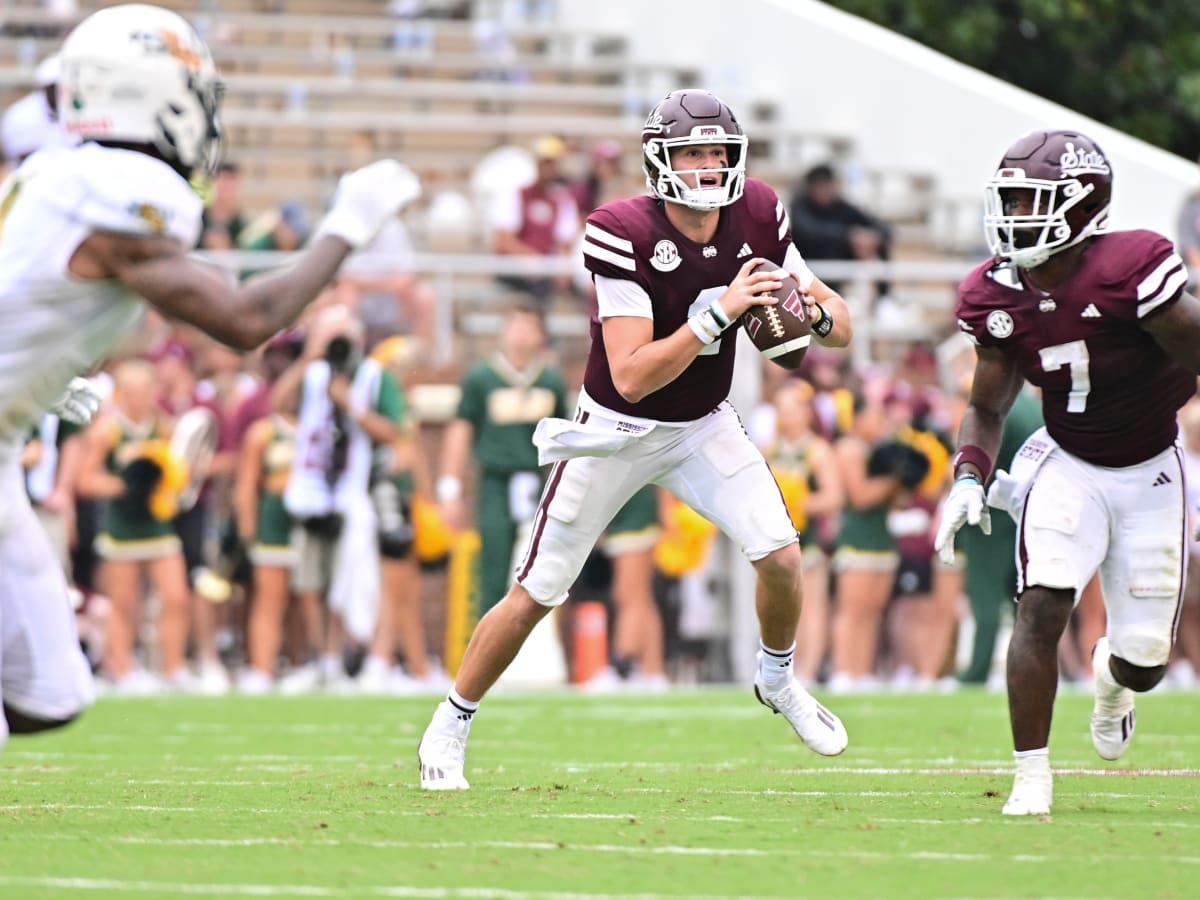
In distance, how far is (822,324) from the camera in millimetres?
6641

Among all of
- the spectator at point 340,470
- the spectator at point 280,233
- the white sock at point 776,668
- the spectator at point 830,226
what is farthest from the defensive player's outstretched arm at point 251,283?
the spectator at point 830,226

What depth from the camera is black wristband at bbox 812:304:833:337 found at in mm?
6621

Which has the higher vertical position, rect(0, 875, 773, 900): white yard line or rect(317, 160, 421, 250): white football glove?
rect(317, 160, 421, 250): white football glove

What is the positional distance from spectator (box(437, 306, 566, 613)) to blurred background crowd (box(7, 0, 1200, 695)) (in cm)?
1

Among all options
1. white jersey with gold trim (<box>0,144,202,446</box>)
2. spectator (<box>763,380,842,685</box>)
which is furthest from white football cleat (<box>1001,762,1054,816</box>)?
spectator (<box>763,380,842,685</box>)

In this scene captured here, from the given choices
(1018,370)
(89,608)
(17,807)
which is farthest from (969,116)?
(17,807)

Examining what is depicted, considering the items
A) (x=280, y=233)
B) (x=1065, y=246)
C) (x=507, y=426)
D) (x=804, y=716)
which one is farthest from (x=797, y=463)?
(x=1065, y=246)

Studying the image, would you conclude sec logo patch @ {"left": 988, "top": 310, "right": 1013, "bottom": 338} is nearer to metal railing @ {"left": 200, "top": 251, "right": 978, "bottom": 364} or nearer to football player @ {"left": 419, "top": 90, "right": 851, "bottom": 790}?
football player @ {"left": 419, "top": 90, "right": 851, "bottom": 790}

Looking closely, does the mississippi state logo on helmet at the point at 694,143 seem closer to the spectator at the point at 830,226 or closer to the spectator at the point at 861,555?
the spectator at the point at 861,555

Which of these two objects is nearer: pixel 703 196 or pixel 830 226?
pixel 703 196

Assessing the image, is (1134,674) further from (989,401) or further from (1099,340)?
(1099,340)

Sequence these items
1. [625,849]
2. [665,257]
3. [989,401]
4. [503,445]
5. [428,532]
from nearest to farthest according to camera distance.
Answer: [625,849]
[989,401]
[665,257]
[503,445]
[428,532]

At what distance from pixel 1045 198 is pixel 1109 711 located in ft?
5.67

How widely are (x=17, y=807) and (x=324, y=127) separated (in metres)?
12.2
